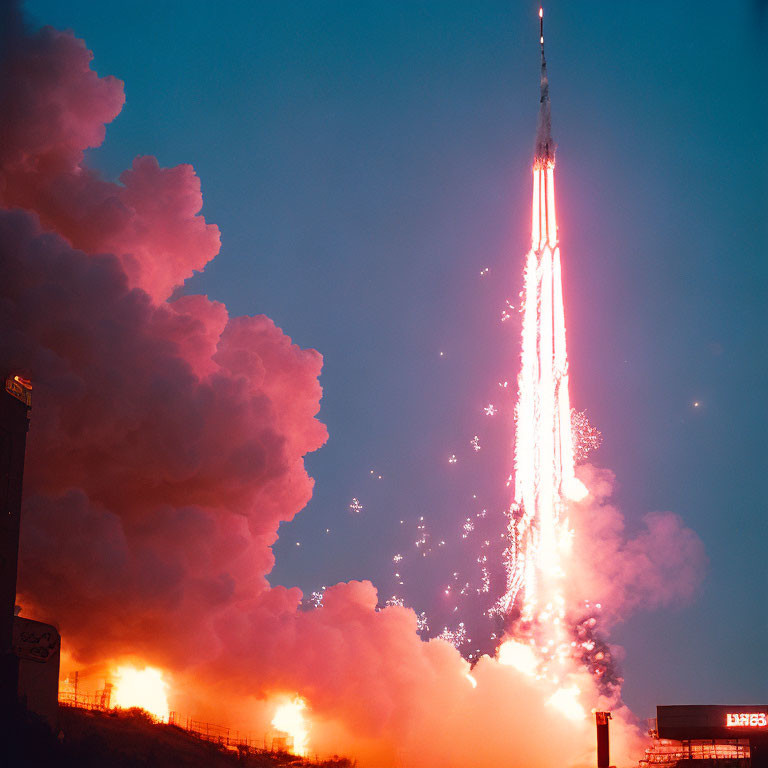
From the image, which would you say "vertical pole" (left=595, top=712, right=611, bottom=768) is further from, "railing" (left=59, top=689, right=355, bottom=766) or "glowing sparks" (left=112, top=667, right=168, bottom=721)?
"glowing sparks" (left=112, top=667, right=168, bottom=721)

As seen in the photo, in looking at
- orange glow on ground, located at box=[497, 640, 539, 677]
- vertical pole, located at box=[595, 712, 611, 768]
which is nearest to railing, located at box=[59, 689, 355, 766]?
orange glow on ground, located at box=[497, 640, 539, 677]

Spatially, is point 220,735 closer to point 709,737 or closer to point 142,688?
point 142,688

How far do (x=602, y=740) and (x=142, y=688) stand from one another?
94.6 feet

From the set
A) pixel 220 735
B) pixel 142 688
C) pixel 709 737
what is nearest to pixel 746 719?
pixel 709 737

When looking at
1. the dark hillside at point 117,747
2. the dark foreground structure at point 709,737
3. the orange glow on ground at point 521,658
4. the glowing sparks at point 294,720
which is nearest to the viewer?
the dark hillside at point 117,747

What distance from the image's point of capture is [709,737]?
79.3m

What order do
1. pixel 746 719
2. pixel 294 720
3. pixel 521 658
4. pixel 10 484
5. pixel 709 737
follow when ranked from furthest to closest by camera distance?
pixel 521 658 < pixel 294 720 < pixel 709 737 < pixel 746 719 < pixel 10 484

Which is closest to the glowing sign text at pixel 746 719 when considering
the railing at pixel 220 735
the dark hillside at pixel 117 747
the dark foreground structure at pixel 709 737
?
the dark foreground structure at pixel 709 737

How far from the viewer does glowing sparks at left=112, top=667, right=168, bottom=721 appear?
7756 cm

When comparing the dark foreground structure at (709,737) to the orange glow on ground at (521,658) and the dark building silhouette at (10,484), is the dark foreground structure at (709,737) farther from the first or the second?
the dark building silhouette at (10,484)

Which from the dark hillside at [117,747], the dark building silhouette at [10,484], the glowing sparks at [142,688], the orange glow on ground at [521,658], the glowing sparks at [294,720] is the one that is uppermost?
the dark building silhouette at [10,484]

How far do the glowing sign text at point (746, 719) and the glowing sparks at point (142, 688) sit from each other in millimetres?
35585

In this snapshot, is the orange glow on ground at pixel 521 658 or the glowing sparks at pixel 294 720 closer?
the glowing sparks at pixel 294 720

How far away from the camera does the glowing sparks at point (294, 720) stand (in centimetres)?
7981
